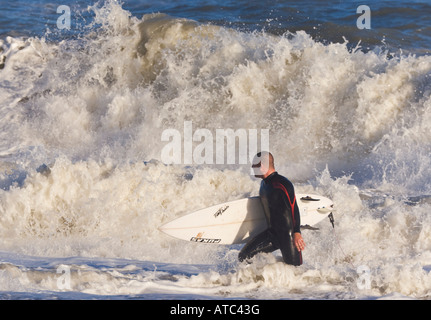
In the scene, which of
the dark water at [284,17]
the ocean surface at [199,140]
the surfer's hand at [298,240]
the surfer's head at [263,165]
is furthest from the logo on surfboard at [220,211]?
the dark water at [284,17]

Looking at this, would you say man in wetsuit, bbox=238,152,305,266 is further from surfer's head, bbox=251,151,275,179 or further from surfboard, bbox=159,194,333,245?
surfboard, bbox=159,194,333,245

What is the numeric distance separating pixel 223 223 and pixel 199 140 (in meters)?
4.82

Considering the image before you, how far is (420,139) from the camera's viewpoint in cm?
867

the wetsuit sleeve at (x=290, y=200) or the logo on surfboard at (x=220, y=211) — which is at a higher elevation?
the wetsuit sleeve at (x=290, y=200)

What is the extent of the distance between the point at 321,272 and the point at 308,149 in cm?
446

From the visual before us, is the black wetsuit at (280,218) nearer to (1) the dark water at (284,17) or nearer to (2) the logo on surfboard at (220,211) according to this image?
(2) the logo on surfboard at (220,211)

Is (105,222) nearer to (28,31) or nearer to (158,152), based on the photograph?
(158,152)

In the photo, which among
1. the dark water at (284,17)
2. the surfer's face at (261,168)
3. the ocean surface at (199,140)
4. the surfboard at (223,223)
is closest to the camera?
the surfer's face at (261,168)

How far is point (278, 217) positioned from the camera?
15.1 ft

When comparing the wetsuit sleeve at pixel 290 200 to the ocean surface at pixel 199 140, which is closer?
the wetsuit sleeve at pixel 290 200

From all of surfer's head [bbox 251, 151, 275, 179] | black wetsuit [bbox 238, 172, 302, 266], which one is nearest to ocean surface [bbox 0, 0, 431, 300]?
black wetsuit [bbox 238, 172, 302, 266]

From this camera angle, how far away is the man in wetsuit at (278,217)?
4.58m

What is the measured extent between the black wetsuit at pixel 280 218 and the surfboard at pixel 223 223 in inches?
14.3
